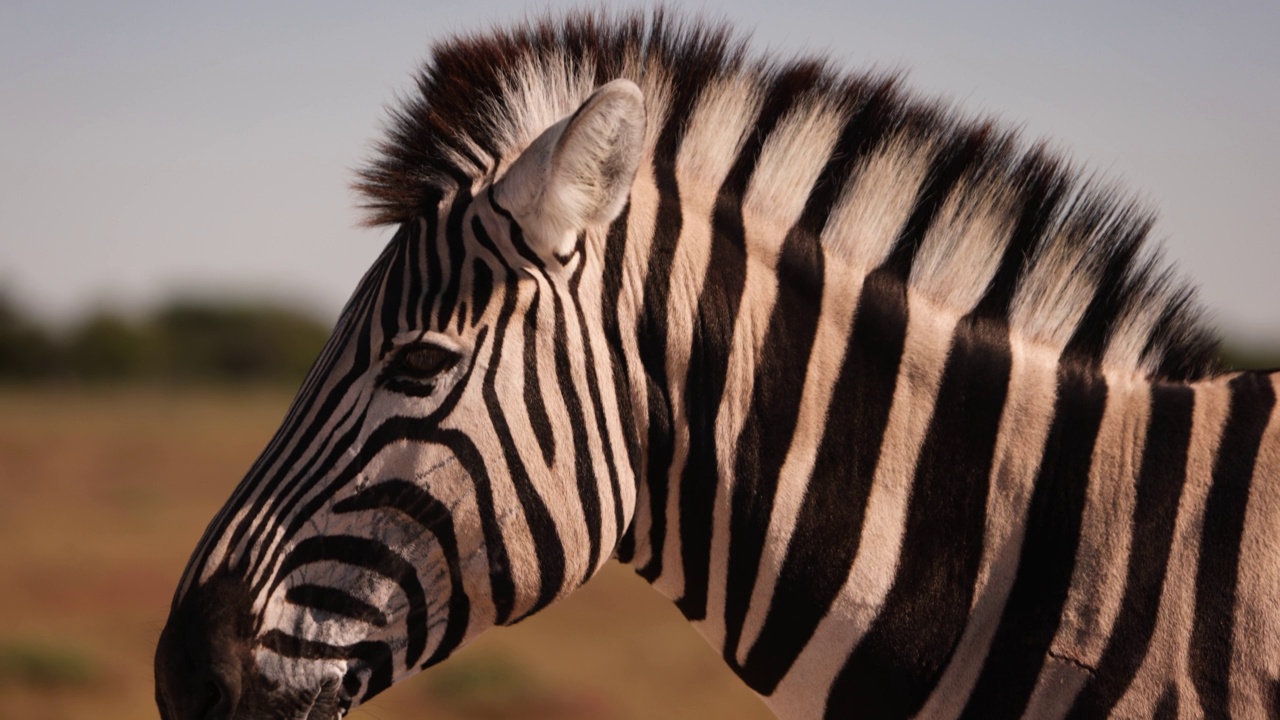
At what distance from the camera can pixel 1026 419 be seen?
100 inches

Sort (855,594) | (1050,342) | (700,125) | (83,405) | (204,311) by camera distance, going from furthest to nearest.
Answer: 1. (204,311)
2. (83,405)
3. (700,125)
4. (1050,342)
5. (855,594)

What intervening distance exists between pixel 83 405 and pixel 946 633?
55835 millimetres

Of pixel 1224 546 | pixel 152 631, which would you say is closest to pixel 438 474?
pixel 152 631

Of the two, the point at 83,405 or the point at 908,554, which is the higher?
the point at 908,554

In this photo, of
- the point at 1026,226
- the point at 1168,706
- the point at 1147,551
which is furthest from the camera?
the point at 1026,226

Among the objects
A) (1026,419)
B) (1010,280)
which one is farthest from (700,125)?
(1026,419)

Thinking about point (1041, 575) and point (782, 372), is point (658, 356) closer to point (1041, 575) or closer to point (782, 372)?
point (782, 372)

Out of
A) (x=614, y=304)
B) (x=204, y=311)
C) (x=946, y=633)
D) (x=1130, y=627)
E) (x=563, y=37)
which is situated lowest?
(x=204, y=311)

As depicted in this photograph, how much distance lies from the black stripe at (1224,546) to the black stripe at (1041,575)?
28cm

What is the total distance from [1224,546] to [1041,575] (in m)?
0.41

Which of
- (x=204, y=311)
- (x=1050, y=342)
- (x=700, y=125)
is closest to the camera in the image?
(x=1050, y=342)

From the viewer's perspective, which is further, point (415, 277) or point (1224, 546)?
point (415, 277)

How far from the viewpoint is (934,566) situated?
2486mm

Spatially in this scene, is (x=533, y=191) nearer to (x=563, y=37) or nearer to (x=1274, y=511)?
(x=563, y=37)
